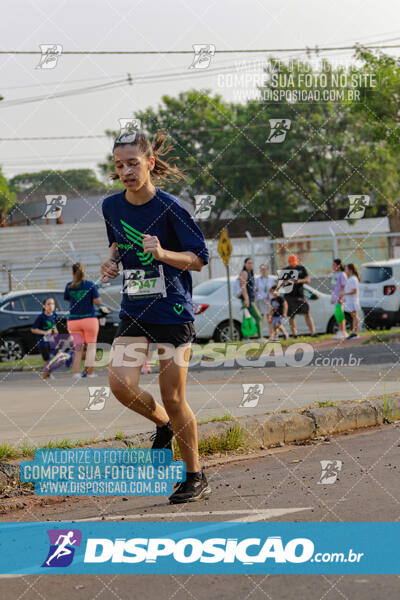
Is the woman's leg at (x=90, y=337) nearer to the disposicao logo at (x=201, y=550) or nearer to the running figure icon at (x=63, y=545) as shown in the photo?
the running figure icon at (x=63, y=545)

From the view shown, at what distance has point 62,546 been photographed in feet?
15.1

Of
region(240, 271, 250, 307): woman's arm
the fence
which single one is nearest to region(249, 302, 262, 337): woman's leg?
region(240, 271, 250, 307): woman's arm

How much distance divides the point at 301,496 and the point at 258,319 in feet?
45.1

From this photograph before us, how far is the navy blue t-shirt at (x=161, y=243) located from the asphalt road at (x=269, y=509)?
1.10 metres

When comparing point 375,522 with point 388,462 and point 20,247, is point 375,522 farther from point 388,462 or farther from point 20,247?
point 20,247

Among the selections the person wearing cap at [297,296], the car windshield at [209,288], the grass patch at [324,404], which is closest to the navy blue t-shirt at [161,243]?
the grass patch at [324,404]

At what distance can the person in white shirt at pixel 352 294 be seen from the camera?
788 inches

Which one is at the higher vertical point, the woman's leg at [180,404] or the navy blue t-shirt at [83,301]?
the navy blue t-shirt at [83,301]

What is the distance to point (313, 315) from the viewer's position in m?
22.3

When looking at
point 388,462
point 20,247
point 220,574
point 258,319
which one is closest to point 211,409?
point 388,462

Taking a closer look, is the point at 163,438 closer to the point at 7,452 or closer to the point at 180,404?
the point at 180,404

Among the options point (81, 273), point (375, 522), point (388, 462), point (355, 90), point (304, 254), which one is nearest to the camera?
point (375, 522)

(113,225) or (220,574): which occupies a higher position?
(113,225)

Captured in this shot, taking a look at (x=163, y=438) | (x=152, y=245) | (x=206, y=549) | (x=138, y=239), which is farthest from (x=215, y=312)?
(x=206, y=549)
